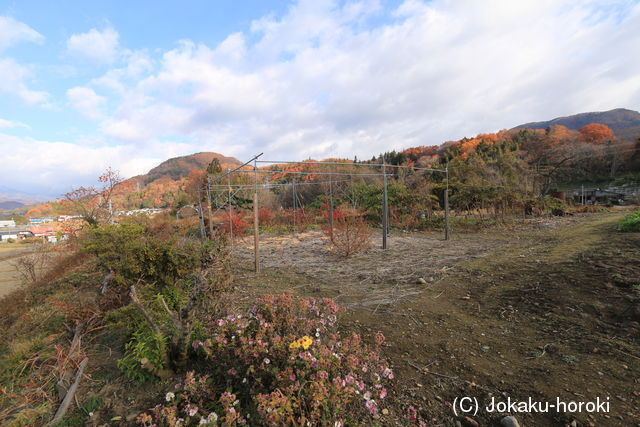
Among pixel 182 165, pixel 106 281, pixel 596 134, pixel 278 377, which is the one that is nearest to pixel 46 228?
pixel 182 165

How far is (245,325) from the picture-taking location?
6.88 ft

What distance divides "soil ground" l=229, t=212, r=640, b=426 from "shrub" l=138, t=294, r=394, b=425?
0.41 meters

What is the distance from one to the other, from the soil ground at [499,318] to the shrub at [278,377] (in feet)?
1.33

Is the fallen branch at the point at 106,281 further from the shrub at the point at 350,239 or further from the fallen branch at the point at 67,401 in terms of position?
the shrub at the point at 350,239

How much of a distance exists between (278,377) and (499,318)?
2.99 metres

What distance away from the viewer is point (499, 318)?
3334 mm

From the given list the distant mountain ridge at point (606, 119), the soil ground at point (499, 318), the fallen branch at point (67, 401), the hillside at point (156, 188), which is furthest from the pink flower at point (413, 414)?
the distant mountain ridge at point (606, 119)

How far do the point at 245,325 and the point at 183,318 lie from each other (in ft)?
2.01

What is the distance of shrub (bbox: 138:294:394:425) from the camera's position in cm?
156

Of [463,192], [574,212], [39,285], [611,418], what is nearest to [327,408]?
[611,418]

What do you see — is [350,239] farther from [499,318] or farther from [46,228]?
[46,228]

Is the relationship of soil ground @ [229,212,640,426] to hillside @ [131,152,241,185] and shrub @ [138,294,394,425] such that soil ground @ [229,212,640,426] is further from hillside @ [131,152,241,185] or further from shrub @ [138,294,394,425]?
hillside @ [131,152,241,185]

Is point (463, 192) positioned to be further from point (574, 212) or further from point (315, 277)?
point (315, 277)

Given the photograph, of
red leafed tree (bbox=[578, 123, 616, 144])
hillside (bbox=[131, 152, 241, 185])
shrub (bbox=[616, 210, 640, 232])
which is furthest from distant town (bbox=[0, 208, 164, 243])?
red leafed tree (bbox=[578, 123, 616, 144])
